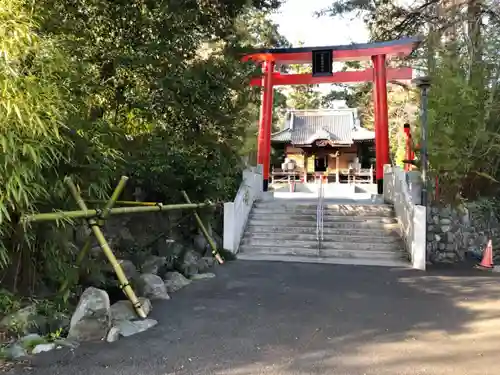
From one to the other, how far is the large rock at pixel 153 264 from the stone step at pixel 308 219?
301 centimetres

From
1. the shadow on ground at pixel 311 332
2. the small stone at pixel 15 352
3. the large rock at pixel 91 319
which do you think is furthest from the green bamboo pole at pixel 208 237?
the small stone at pixel 15 352

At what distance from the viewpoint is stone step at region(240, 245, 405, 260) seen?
275 inches

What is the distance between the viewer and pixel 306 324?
3.79 metres

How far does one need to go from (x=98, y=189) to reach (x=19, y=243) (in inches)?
31.5

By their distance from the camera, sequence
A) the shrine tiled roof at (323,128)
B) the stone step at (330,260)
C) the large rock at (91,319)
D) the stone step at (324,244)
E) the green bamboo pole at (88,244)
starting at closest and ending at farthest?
1. the large rock at (91,319)
2. the green bamboo pole at (88,244)
3. the stone step at (330,260)
4. the stone step at (324,244)
5. the shrine tiled roof at (323,128)

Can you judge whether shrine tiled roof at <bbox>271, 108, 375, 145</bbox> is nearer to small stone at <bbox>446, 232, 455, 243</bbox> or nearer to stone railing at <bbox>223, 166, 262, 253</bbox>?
stone railing at <bbox>223, 166, 262, 253</bbox>

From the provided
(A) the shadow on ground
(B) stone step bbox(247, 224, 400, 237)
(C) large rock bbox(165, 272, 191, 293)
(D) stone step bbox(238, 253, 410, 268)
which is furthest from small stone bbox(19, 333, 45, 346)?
(B) stone step bbox(247, 224, 400, 237)

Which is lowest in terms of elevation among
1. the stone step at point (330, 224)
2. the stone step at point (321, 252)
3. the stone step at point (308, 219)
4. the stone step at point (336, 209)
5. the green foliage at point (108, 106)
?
the stone step at point (321, 252)

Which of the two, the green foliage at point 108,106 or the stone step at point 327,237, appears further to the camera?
the stone step at point 327,237

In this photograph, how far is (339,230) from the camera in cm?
779

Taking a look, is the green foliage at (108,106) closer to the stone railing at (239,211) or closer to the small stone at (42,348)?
the stone railing at (239,211)

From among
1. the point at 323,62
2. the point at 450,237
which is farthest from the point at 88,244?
the point at 323,62

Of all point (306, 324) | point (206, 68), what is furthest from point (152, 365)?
point (206, 68)

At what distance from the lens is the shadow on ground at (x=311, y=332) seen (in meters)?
2.87
